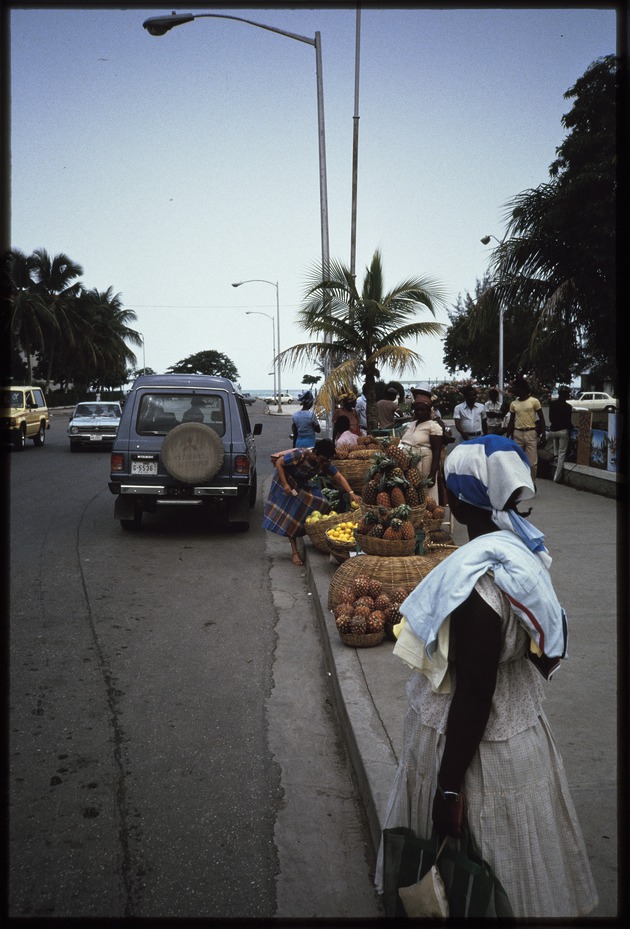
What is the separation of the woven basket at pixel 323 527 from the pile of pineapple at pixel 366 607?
2.18 m

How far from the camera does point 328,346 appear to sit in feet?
49.2

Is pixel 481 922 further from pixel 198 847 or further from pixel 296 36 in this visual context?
pixel 296 36

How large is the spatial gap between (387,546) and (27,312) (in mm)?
47610

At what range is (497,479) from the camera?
7.01 feet

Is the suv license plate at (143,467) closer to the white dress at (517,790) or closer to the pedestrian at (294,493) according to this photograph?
the pedestrian at (294,493)

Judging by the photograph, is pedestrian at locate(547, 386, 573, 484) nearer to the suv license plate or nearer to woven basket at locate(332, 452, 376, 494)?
woven basket at locate(332, 452, 376, 494)

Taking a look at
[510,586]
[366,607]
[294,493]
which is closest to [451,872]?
[510,586]

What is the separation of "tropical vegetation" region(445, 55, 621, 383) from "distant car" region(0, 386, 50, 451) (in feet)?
45.2

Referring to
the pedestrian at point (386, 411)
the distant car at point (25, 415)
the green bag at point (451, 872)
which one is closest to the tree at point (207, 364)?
A: the distant car at point (25, 415)

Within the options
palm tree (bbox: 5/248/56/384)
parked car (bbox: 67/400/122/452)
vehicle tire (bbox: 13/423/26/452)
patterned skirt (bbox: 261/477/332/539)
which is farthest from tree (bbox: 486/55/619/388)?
palm tree (bbox: 5/248/56/384)

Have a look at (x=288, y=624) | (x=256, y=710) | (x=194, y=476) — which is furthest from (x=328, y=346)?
(x=256, y=710)

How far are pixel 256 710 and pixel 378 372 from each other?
11.0 m

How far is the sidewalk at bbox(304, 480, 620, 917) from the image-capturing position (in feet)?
11.1

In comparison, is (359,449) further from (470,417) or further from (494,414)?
(494,414)
